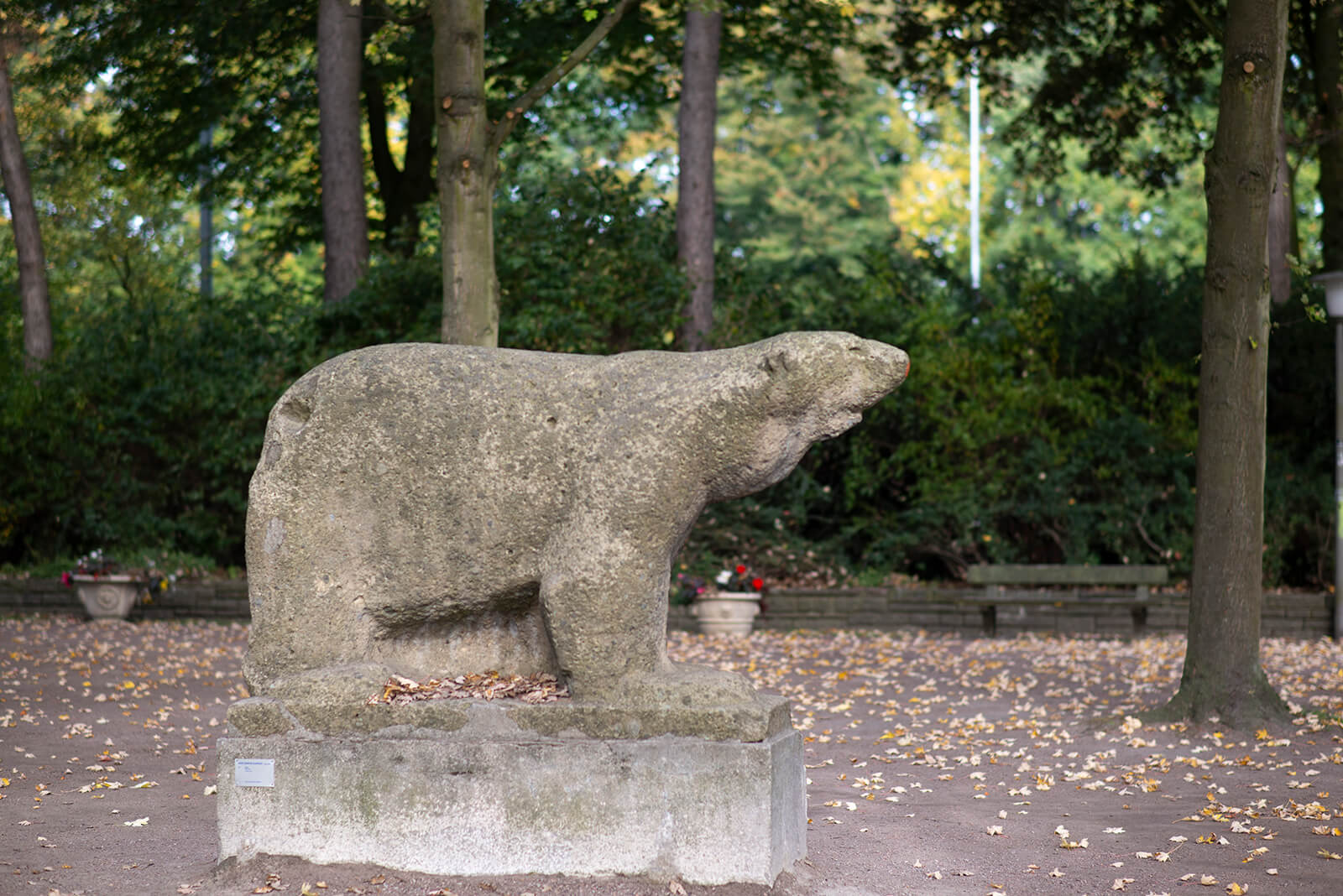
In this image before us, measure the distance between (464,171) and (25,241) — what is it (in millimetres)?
9951

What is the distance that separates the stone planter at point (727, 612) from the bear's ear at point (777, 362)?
824cm

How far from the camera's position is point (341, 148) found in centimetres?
1459

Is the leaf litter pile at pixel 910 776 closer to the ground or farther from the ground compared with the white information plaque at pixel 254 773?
closer to the ground

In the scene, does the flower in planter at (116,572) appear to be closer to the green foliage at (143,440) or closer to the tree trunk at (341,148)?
the green foliage at (143,440)

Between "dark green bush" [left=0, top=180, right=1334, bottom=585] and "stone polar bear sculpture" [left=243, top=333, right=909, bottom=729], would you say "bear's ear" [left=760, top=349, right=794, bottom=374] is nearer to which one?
"stone polar bear sculpture" [left=243, top=333, right=909, bottom=729]

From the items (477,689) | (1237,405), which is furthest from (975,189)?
(477,689)

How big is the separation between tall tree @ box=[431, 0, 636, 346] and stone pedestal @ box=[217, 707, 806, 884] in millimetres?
4139

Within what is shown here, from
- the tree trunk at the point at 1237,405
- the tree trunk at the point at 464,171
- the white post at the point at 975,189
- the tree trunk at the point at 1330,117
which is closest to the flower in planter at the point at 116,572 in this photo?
the tree trunk at the point at 464,171

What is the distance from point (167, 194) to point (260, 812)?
16.2m

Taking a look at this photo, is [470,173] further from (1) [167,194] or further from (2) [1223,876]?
(1) [167,194]

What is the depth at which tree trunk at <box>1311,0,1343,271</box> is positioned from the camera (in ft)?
45.7

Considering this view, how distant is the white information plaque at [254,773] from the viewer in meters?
4.62

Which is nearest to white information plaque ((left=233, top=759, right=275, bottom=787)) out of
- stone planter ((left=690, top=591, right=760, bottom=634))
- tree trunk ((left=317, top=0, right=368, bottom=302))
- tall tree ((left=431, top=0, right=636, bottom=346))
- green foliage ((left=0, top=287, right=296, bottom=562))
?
tall tree ((left=431, top=0, right=636, bottom=346))

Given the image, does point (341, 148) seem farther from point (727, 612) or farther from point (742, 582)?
point (727, 612)
